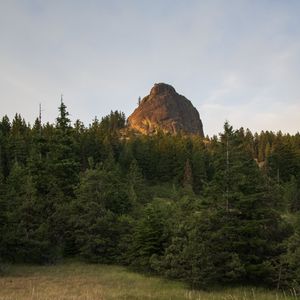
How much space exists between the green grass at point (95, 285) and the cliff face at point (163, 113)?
14230 cm

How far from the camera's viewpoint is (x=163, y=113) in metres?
175

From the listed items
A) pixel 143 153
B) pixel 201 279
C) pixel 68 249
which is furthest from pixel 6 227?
pixel 143 153

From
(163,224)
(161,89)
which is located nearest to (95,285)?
(163,224)

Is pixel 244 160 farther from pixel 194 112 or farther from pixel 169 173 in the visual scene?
pixel 194 112

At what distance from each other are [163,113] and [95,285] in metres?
156

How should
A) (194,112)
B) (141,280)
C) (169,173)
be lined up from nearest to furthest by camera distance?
1. (141,280)
2. (169,173)
3. (194,112)

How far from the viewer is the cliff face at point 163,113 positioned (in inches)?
6826

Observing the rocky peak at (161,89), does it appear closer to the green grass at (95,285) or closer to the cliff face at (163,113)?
the cliff face at (163,113)

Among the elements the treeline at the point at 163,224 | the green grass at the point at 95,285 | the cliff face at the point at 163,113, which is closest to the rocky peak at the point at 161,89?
the cliff face at the point at 163,113

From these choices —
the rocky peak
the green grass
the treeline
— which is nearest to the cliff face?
the rocky peak

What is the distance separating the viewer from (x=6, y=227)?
1132 inches

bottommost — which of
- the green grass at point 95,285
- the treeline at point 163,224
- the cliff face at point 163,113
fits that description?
the green grass at point 95,285

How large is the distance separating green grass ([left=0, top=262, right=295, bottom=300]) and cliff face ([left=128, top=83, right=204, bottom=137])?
467ft

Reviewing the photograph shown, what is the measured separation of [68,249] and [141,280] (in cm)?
1230
